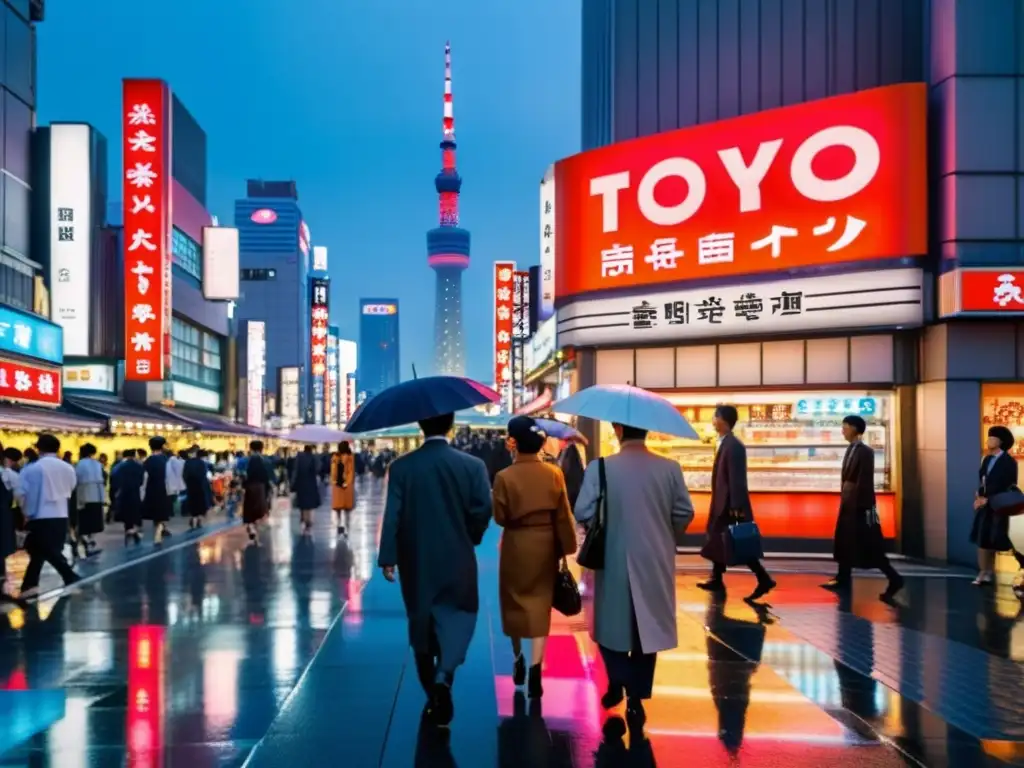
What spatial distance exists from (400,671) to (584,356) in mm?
10662

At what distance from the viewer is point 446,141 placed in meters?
199

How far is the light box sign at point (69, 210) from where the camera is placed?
1208 inches

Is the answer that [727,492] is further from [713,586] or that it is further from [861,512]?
[713,586]

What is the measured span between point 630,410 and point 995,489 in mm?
6347

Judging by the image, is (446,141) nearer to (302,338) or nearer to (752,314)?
(302,338)

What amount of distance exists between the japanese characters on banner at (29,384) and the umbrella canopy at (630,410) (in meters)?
15.9

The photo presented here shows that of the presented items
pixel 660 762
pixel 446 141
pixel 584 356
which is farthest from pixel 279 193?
pixel 660 762

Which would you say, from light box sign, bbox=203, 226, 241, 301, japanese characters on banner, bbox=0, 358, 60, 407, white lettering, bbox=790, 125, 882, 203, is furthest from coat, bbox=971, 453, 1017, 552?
light box sign, bbox=203, 226, 241, 301

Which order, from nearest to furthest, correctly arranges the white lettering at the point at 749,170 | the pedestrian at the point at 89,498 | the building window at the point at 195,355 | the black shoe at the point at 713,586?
the black shoe at the point at 713,586 → the white lettering at the point at 749,170 → the pedestrian at the point at 89,498 → the building window at the point at 195,355

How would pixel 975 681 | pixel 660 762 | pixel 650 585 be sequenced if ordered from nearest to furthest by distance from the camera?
pixel 660 762 < pixel 650 585 < pixel 975 681

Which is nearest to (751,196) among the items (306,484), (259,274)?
(306,484)

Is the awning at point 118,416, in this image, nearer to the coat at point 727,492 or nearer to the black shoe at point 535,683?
the coat at point 727,492

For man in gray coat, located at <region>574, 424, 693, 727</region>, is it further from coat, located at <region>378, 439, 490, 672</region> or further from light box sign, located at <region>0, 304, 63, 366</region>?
light box sign, located at <region>0, 304, 63, 366</region>

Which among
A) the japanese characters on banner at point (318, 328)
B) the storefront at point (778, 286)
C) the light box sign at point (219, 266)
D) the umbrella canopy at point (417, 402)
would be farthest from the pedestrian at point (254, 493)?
the japanese characters on banner at point (318, 328)
